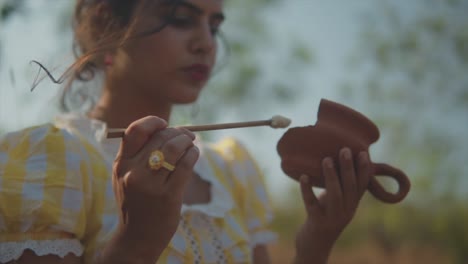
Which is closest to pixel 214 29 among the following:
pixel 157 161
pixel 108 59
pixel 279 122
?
pixel 108 59

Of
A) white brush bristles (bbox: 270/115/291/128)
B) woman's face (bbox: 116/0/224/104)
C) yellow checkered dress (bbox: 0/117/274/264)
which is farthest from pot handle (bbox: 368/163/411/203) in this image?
woman's face (bbox: 116/0/224/104)

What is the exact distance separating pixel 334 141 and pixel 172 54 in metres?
0.45

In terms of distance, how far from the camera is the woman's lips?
1.41 metres

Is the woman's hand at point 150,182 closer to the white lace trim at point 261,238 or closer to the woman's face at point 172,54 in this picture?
the woman's face at point 172,54

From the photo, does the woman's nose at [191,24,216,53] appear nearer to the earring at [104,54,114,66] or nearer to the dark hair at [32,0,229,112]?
the dark hair at [32,0,229,112]

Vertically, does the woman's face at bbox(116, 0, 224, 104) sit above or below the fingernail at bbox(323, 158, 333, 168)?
above

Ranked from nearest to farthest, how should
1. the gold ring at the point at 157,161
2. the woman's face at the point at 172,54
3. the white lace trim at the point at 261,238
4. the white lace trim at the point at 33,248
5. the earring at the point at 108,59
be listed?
the gold ring at the point at 157,161 → the white lace trim at the point at 33,248 → the woman's face at the point at 172,54 → the earring at the point at 108,59 → the white lace trim at the point at 261,238

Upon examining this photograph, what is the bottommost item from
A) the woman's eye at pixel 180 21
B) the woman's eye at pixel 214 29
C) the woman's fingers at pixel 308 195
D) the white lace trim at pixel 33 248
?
the white lace trim at pixel 33 248

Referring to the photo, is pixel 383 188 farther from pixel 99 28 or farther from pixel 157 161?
pixel 99 28

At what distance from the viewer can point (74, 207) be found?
1.15 m

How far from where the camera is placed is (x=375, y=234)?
5.25m

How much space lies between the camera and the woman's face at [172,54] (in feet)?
4.59

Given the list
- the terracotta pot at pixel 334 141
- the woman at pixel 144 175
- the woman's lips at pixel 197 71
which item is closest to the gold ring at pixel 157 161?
the woman at pixel 144 175

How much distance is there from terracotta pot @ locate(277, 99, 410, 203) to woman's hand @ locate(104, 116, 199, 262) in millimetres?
355
